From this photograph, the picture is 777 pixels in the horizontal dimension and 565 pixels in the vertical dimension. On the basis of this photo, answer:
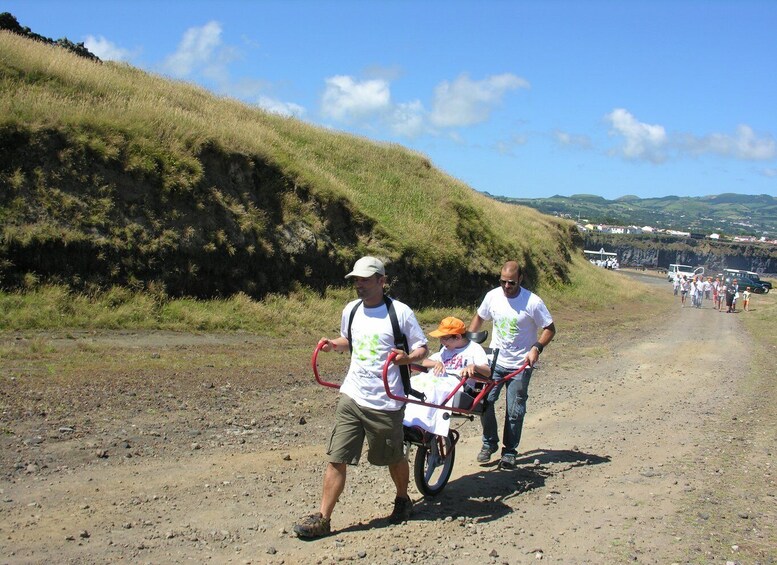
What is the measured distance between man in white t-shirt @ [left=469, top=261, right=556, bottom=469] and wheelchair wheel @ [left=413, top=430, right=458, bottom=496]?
929 millimetres

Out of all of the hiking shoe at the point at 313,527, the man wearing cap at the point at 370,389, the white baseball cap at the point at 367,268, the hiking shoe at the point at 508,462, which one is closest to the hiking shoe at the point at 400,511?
the man wearing cap at the point at 370,389

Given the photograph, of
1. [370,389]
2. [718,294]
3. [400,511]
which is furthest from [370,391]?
[718,294]

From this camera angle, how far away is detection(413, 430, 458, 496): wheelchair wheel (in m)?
6.82

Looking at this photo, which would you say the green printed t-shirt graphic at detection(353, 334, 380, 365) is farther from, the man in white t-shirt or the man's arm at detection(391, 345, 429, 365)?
the man in white t-shirt

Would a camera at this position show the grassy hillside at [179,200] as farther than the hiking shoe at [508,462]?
Yes

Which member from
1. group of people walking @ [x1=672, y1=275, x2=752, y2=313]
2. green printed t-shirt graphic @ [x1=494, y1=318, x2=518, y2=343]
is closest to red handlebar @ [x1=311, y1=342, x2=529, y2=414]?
green printed t-shirt graphic @ [x1=494, y1=318, x2=518, y2=343]

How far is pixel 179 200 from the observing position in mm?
17656

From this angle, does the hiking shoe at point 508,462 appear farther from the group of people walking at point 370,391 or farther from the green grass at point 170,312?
the green grass at point 170,312

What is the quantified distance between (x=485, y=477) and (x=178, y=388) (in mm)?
4631

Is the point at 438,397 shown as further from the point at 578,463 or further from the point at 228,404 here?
the point at 228,404

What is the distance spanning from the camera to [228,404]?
10109 mm

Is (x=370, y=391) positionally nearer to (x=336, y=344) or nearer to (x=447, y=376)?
(x=336, y=344)

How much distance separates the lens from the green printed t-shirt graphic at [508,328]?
8.14 meters

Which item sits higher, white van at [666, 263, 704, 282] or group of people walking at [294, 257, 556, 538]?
white van at [666, 263, 704, 282]
